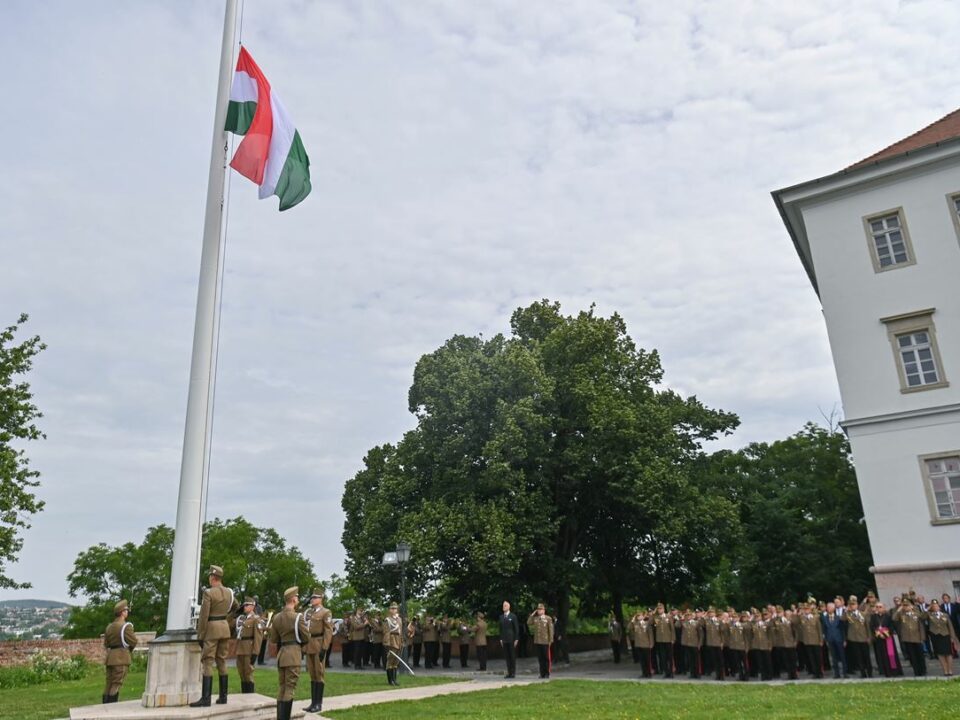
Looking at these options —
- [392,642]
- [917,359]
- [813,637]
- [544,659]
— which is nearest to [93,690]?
[392,642]

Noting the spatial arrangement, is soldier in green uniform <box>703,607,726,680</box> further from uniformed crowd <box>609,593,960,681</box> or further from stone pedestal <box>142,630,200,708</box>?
stone pedestal <box>142,630,200,708</box>

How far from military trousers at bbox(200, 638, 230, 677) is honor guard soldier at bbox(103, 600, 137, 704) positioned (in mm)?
3530

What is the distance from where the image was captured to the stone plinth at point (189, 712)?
925 centimetres

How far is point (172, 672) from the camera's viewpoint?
1017 centimetres

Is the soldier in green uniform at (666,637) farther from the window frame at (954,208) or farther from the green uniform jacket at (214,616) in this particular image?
the window frame at (954,208)

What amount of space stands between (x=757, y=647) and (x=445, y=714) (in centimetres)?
983

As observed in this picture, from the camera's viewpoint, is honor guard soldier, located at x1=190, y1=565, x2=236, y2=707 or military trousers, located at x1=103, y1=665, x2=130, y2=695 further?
military trousers, located at x1=103, y1=665, x2=130, y2=695

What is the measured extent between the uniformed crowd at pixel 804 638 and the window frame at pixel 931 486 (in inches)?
94.0

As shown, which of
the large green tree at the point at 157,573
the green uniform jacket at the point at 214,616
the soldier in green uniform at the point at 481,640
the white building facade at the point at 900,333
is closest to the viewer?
the green uniform jacket at the point at 214,616

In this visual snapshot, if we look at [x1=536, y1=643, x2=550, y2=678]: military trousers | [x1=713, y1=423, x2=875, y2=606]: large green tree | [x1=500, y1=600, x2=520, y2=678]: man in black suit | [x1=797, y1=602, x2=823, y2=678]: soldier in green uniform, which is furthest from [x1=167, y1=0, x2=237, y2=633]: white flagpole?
[x1=713, y1=423, x2=875, y2=606]: large green tree

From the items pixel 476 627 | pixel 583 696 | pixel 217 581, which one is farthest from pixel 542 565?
pixel 217 581

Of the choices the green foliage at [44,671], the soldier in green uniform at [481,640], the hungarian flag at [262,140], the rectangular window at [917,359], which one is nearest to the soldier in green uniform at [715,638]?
the soldier in green uniform at [481,640]

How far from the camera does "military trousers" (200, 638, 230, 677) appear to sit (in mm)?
10242

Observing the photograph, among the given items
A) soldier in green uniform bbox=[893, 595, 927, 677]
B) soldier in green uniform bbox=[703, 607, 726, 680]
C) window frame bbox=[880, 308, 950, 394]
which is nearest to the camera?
soldier in green uniform bbox=[893, 595, 927, 677]
